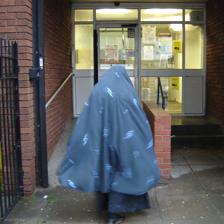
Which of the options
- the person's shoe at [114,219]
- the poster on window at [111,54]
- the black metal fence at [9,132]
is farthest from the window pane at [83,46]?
the person's shoe at [114,219]

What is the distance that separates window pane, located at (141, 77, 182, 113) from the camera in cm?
1036

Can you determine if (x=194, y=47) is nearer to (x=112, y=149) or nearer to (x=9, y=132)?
(x=9, y=132)

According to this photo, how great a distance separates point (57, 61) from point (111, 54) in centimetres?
264

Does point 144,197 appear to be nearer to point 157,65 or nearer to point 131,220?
point 131,220

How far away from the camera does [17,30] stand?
17.0 ft

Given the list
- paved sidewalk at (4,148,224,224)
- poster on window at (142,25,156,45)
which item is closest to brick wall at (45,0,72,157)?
paved sidewalk at (4,148,224,224)

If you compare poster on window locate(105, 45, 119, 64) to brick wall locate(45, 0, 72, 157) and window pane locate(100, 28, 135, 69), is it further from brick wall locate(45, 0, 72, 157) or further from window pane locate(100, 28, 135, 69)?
brick wall locate(45, 0, 72, 157)

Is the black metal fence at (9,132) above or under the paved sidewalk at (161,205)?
above

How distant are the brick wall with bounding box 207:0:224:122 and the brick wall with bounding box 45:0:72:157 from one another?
3.24m

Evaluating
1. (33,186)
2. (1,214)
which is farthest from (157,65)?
(1,214)

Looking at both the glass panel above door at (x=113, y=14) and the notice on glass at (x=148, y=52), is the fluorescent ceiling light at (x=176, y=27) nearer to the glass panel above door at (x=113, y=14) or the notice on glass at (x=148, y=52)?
Answer: the notice on glass at (x=148, y=52)

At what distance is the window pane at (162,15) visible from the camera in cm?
1018

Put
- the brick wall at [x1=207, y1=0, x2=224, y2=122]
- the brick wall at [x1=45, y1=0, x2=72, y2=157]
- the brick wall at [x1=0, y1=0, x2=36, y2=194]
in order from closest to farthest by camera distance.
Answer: the brick wall at [x1=0, y1=0, x2=36, y2=194] < the brick wall at [x1=45, y1=0, x2=72, y2=157] < the brick wall at [x1=207, y1=0, x2=224, y2=122]

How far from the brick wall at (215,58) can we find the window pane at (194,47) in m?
0.28
